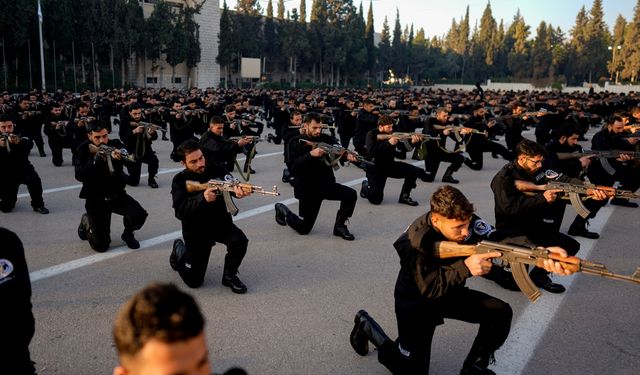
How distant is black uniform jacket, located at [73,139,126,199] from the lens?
6109 mm

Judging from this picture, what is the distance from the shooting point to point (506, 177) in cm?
516

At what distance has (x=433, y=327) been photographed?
135 inches

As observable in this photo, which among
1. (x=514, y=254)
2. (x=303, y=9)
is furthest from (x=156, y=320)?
(x=303, y=9)

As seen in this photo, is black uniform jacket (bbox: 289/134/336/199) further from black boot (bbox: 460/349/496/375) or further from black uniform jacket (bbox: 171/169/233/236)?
black boot (bbox: 460/349/496/375)

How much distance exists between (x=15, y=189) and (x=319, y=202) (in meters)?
5.04

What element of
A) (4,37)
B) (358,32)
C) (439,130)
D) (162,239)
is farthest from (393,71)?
(162,239)

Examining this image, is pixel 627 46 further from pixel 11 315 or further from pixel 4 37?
pixel 11 315

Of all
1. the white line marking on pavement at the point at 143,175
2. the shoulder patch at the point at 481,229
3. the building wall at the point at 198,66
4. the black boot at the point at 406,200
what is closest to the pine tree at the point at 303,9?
Result: the building wall at the point at 198,66

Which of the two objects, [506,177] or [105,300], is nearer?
[105,300]

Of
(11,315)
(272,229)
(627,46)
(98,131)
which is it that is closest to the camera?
(11,315)

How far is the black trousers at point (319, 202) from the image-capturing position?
7020mm

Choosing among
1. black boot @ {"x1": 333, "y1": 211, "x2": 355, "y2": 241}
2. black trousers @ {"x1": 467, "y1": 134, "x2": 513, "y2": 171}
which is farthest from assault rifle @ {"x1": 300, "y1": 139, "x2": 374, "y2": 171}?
black trousers @ {"x1": 467, "y1": 134, "x2": 513, "y2": 171}

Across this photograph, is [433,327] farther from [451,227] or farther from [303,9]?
[303,9]

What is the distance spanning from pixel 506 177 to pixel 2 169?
24.9 feet
